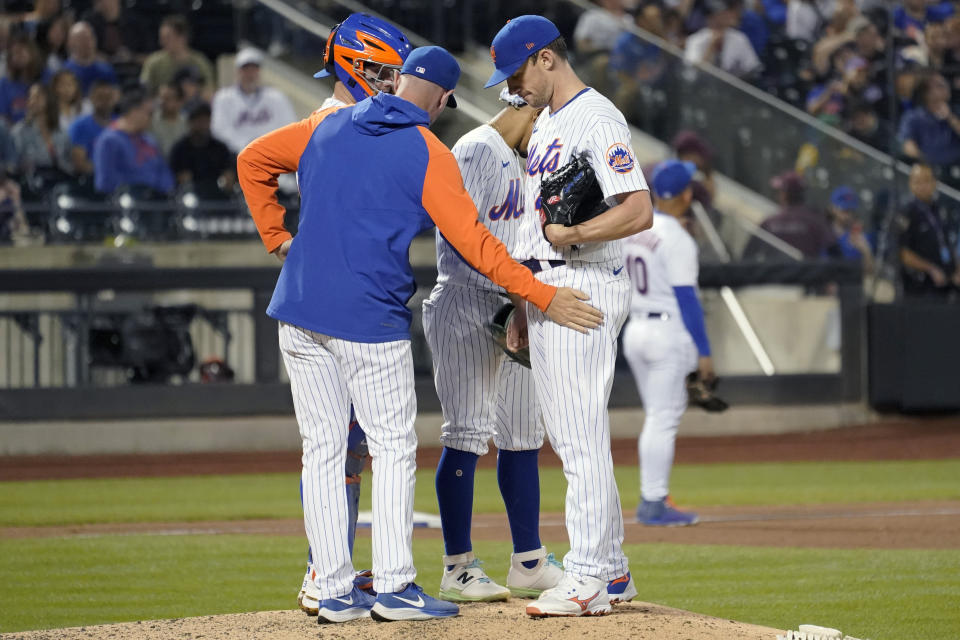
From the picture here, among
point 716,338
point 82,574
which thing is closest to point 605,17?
point 716,338

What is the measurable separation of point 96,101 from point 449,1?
4.00 metres

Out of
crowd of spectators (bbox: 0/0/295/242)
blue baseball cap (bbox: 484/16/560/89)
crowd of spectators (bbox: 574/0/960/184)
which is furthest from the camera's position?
crowd of spectators (bbox: 574/0/960/184)

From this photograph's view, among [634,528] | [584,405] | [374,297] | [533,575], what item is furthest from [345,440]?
[634,528]

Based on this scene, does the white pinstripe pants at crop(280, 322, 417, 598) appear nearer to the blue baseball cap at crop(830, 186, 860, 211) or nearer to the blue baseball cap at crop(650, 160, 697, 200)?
the blue baseball cap at crop(650, 160, 697, 200)

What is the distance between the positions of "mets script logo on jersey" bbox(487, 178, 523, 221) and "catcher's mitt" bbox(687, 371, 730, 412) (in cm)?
360

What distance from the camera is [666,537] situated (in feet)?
28.0

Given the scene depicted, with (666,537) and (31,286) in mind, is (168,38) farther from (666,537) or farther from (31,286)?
(666,537)

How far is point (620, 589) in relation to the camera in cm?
514

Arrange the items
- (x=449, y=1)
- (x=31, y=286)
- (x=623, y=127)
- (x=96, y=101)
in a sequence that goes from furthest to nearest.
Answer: (x=449, y=1) → (x=96, y=101) → (x=31, y=286) → (x=623, y=127)

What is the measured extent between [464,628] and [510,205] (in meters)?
1.76

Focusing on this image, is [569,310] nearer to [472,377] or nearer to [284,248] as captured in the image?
[472,377]

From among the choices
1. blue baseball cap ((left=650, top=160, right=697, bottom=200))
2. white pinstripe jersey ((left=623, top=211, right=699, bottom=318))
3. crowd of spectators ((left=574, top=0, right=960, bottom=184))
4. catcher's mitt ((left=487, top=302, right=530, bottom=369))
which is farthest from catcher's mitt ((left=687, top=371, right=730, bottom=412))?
crowd of spectators ((left=574, top=0, right=960, bottom=184))

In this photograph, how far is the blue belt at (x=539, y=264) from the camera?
504cm

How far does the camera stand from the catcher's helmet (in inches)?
202
